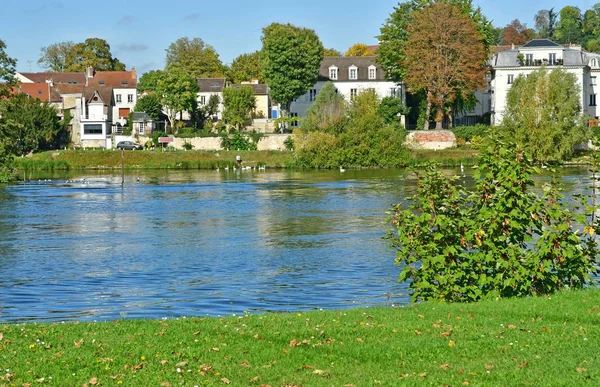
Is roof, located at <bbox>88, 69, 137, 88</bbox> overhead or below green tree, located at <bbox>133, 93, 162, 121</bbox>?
overhead

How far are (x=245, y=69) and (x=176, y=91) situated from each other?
34661mm

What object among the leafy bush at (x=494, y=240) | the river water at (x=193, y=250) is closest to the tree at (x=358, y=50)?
the river water at (x=193, y=250)

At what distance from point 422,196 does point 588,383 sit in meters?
7.33

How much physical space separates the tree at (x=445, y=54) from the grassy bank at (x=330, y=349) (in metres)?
79.9

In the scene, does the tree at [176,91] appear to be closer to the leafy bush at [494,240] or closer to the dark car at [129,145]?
the dark car at [129,145]

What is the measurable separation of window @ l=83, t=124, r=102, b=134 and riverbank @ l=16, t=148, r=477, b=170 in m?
14.1

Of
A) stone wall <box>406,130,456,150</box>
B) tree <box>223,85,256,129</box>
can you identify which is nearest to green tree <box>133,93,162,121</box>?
tree <box>223,85,256,129</box>

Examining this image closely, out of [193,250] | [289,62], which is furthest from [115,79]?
[193,250]

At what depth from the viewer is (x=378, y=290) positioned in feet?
80.2

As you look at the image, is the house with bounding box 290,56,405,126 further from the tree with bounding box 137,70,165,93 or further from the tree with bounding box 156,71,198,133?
the tree with bounding box 137,70,165,93

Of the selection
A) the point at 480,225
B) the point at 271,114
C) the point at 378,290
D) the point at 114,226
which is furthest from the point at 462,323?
the point at 271,114

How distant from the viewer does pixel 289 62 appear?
108188 mm

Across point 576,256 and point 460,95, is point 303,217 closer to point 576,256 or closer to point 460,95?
point 576,256

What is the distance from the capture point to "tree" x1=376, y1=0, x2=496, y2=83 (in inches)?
3979
